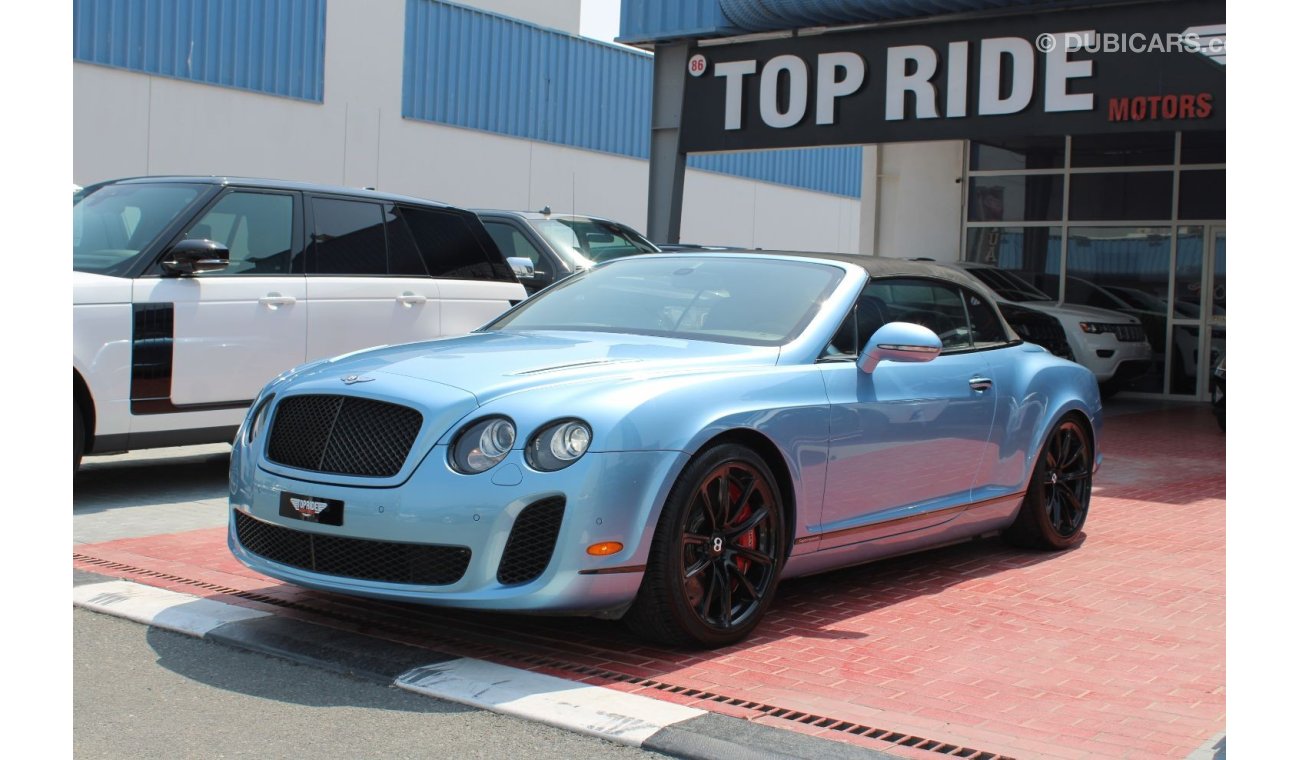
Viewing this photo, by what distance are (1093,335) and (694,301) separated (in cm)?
1119

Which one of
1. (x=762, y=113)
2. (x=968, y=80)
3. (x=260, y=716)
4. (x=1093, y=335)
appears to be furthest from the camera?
(x=1093, y=335)

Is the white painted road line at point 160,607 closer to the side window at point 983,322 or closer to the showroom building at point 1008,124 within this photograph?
the side window at point 983,322

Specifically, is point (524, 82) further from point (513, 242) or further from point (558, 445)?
point (558, 445)

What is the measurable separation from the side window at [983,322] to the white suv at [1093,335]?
29.7ft

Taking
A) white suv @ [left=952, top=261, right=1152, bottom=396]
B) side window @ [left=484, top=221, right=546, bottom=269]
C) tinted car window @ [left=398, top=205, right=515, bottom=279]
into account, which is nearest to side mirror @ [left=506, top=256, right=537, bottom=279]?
tinted car window @ [left=398, top=205, right=515, bottom=279]

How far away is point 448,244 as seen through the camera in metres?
9.35

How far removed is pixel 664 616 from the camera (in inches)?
186

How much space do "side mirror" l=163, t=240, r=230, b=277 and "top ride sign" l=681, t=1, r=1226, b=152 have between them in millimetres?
8179

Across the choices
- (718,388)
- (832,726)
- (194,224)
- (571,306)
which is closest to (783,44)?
(194,224)

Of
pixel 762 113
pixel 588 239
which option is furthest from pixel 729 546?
pixel 762 113

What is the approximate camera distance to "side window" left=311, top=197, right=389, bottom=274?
337 inches

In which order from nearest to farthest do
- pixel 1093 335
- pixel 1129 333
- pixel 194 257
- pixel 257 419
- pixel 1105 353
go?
pixel 257 419 < pixel 194 257 < pixel 1093 335 < pixel 1105 353 < pixel 1129 333

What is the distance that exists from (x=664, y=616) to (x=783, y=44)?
1112 cm

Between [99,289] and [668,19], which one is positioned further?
[668,19]
